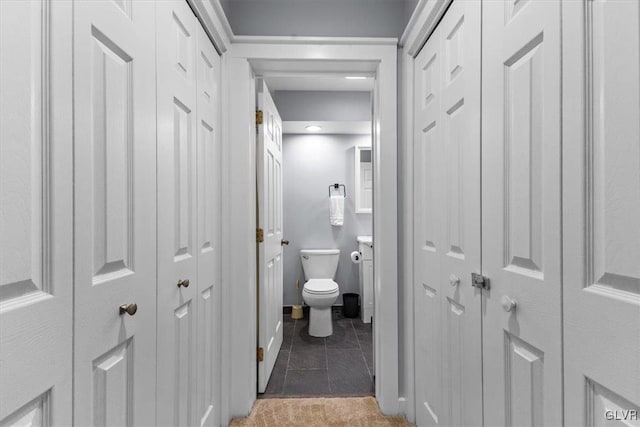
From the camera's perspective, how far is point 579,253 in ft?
2.24

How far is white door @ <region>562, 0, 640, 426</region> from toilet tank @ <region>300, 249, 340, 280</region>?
2.80 meters

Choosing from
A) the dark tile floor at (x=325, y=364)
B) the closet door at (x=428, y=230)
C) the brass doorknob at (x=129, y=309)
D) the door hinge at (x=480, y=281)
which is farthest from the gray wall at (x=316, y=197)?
the brass doorknob at (x=129, y=309)

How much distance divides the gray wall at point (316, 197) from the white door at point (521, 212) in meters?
2.65

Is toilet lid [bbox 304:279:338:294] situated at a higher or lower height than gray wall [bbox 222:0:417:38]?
lower

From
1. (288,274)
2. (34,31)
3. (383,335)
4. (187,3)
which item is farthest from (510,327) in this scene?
(288,274)

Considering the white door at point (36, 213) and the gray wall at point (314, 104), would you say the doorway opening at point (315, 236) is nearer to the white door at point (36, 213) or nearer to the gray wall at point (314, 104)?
the gray wall at point (314, 104)

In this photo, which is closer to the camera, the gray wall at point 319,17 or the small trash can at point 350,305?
the gray wall at point 319,17

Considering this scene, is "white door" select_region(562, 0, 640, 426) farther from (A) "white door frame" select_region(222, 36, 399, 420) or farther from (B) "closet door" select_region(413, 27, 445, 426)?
(A) "white door frame" select_region(222, 36, 399, 420)

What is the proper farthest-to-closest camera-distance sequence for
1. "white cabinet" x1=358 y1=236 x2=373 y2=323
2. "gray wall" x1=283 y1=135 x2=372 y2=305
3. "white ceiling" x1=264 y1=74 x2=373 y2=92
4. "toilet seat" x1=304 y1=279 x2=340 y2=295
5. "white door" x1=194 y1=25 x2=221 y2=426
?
"gray wall" x1=283 y1=135 x2=372 y2=305
"white cabinet" x1=358 y1=236 x2=373 y2=323
"white ceiling" x1=264 y1=74 x2=373 y2=92
"toilet seat" x1=304 y1=279 x2=340 y2=295
"white door" x1=194 y1=25 x2=221 y2=426

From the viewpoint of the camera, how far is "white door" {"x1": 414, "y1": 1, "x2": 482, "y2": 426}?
1.11 metres

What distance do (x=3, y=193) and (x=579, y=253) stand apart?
109 cm

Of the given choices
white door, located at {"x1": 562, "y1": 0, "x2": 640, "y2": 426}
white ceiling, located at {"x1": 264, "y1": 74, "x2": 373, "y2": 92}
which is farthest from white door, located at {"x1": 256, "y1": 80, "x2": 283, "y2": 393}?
white door, located at {"x1": 562, "y1": 0, "x2": 640, "y2": 426}

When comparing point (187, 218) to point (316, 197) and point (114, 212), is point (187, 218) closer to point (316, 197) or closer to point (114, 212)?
point (114, 212)

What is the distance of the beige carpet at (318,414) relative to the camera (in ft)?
5.59
